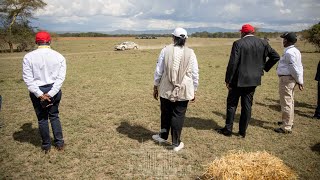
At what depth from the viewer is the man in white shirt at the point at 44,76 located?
4.90 m

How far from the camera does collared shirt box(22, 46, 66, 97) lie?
16.0 feet

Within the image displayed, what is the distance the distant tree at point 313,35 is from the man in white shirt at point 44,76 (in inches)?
1559

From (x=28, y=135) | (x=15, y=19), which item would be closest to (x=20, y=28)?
(x=15, y=19)

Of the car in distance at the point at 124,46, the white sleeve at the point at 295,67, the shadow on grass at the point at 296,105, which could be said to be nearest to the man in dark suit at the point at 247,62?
the white sleeve at the point at 295,67

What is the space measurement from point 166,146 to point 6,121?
4761mm

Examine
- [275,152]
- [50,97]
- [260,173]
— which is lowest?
[275,152]

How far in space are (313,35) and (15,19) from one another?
42.3 metres

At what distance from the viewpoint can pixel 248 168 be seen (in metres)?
3.85

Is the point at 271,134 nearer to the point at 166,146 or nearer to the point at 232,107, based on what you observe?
the point at 232,107

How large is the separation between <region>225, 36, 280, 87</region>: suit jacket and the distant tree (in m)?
36.4

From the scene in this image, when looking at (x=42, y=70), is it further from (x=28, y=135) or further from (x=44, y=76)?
(x=28, y=135)

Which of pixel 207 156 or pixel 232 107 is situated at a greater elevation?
pixel 232 107

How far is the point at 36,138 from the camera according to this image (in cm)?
631

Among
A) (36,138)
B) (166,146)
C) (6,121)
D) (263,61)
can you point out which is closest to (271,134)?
(263,61)
